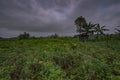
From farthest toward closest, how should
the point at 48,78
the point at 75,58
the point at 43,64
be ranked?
the point at 75,58
the point at 43,64
the point at 48,78

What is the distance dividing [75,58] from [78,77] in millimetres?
2376

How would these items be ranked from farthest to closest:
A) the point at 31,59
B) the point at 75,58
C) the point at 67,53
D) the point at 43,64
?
the point at 67,53 < the point at 75,58 < the point at 31,59 < the point at 43,64

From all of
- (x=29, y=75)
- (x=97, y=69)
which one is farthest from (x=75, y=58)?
(x=29, y=75)

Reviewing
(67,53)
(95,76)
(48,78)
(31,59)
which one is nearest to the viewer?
(48,78)

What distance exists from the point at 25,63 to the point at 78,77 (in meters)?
3.28

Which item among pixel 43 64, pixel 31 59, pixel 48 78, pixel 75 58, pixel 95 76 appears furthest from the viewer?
pixel 75 58

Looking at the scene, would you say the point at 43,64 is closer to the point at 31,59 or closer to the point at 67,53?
the point at 31,59

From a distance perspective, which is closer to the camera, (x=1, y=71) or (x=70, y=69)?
(x=1, y=71)

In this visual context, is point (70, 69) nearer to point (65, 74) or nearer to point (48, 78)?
point (65, 74)

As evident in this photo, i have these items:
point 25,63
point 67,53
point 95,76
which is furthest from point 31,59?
point 95,76

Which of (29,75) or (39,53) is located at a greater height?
(39,53)

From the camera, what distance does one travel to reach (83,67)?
9.95 metres

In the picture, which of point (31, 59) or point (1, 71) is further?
point (31, 59)

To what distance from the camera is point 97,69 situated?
9.92 meters
